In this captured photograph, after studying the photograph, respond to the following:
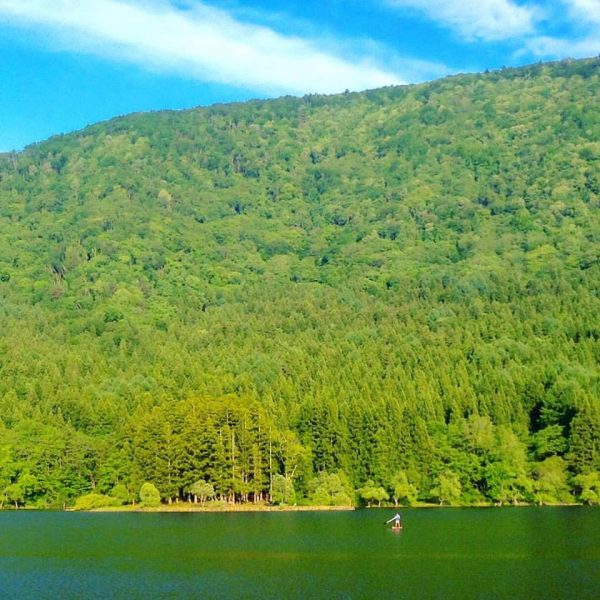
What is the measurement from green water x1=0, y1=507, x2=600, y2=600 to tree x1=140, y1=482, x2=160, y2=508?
65.8 feet

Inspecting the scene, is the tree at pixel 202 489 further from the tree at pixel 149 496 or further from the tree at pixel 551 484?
the tree at pixel 551 484

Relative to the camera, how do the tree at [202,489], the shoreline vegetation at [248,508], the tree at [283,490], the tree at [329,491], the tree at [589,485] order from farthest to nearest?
the tree at [589,485]
the tree at [329,491]
the tree at [283,490]
the shoreline vegetation at [248,508]
the tree at [202,489]

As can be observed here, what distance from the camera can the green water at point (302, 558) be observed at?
5534 cm

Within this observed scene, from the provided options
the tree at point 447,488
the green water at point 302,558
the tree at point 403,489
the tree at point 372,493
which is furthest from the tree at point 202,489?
the tree at point 447,488

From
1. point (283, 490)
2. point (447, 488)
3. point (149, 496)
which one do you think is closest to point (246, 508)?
point (283, 490)

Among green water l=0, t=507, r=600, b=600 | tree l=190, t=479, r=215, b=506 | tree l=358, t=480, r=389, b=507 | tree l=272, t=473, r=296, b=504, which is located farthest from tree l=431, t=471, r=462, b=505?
tree l=190, t=479, r=215, b=506

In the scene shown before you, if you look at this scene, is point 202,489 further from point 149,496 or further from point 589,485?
point 589,485

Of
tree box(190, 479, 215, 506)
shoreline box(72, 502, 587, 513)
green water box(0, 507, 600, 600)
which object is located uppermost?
tree box(190, 479, 215, 506)

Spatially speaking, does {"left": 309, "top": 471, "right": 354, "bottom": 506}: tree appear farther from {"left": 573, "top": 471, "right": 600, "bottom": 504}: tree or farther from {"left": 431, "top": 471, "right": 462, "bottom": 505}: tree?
{"left": 573, "top": 471, "right": 600, "bottom": 504}: tree

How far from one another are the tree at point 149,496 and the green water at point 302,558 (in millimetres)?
20045

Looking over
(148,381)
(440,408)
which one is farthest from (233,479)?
(148,381)

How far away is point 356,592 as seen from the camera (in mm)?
53969

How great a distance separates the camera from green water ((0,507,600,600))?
5534cm

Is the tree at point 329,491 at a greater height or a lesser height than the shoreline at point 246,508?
greater
